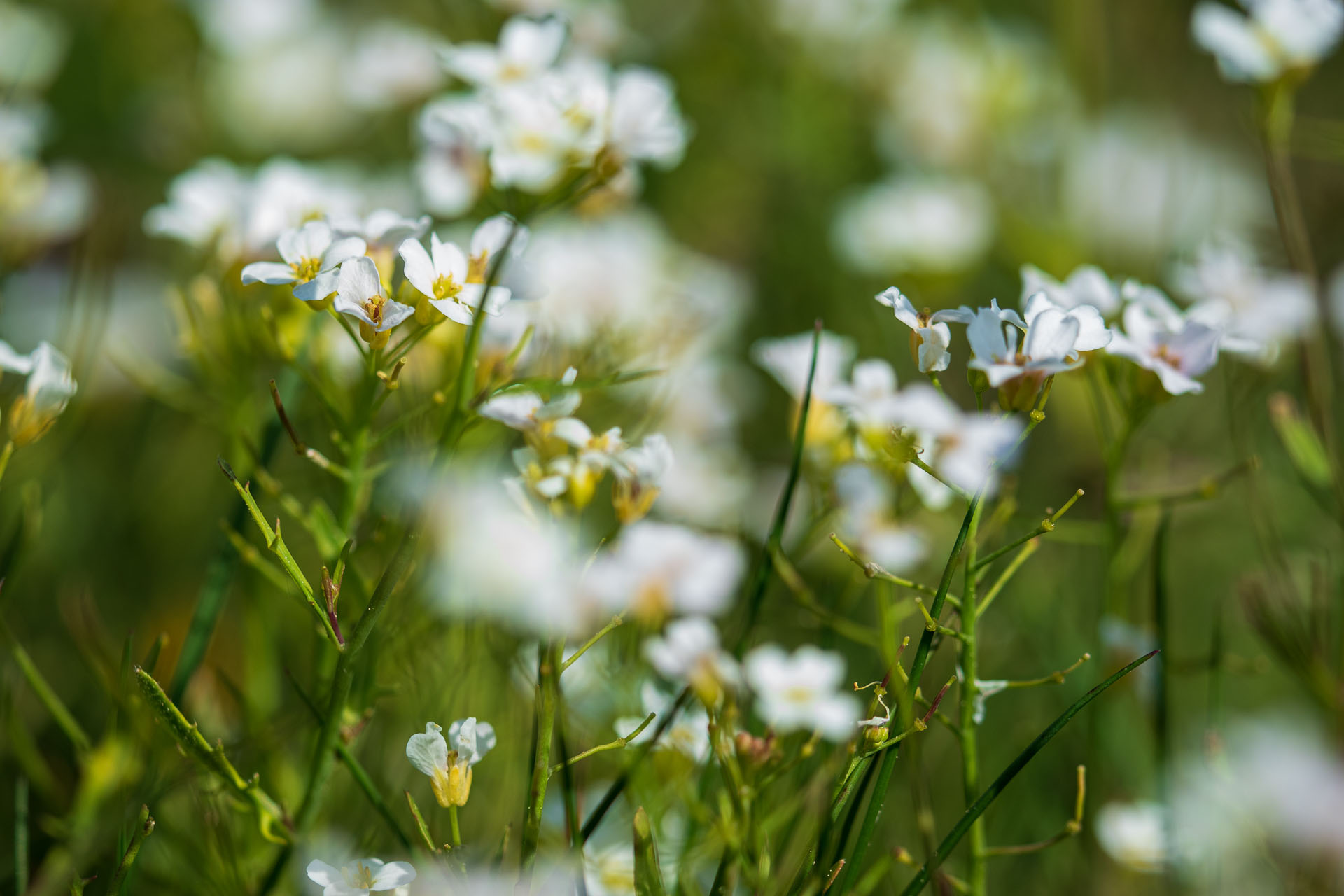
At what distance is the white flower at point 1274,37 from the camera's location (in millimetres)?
794

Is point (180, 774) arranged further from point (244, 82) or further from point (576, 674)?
point (244, 82)

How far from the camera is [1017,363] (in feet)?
1.75

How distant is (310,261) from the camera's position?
571 millimetres

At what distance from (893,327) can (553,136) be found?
943 millimetres

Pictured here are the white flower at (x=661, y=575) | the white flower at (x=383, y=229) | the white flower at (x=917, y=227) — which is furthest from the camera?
the white flower at (x=917, y=227)

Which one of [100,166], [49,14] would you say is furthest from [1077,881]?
[49,14]

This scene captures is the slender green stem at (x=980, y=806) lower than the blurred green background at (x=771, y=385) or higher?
higher

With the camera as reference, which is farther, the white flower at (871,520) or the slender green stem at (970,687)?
the white flower at (871,520)

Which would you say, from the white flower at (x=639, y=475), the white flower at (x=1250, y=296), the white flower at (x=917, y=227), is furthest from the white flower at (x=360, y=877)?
the white flower at (x=917, y=227)

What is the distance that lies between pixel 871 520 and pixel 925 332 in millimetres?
260

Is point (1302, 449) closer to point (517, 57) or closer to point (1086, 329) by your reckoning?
point (1086, 329)

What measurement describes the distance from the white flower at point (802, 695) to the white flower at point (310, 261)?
1.09ft

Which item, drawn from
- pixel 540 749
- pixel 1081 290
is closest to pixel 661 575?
pixel 540 749

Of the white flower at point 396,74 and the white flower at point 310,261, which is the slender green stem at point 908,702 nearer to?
the white flower at point 310,261
